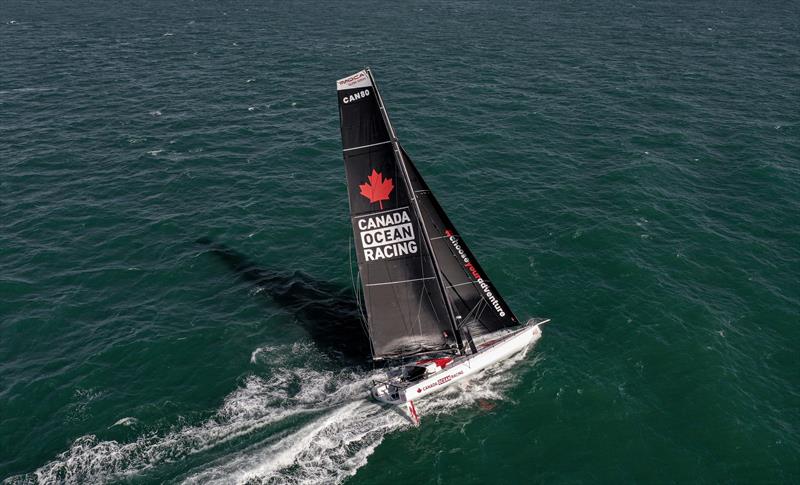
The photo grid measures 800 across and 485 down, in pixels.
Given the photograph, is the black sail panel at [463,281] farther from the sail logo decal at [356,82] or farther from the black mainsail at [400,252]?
the sail logo decal at [356,82]

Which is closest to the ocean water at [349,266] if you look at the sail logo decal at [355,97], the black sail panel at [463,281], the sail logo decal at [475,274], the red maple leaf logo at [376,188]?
the black sail panel at [463,281]

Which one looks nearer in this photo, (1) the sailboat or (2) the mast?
(2) the mast

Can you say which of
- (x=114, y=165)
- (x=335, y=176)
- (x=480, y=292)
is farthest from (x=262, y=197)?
(x=480, y=292)

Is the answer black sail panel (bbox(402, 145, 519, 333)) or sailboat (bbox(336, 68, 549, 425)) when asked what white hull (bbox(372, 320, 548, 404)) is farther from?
black sail panel (bbox(402, 145, 519, 333))

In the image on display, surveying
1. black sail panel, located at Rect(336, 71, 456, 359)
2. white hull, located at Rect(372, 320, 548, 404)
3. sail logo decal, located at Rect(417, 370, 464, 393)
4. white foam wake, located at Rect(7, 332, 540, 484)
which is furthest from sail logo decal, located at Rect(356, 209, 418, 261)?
white foam wake, located at Rect(7, 332, 540, 484)

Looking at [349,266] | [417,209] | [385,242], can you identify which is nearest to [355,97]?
[417,209]

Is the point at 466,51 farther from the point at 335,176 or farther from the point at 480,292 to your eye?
the point at 480,292
